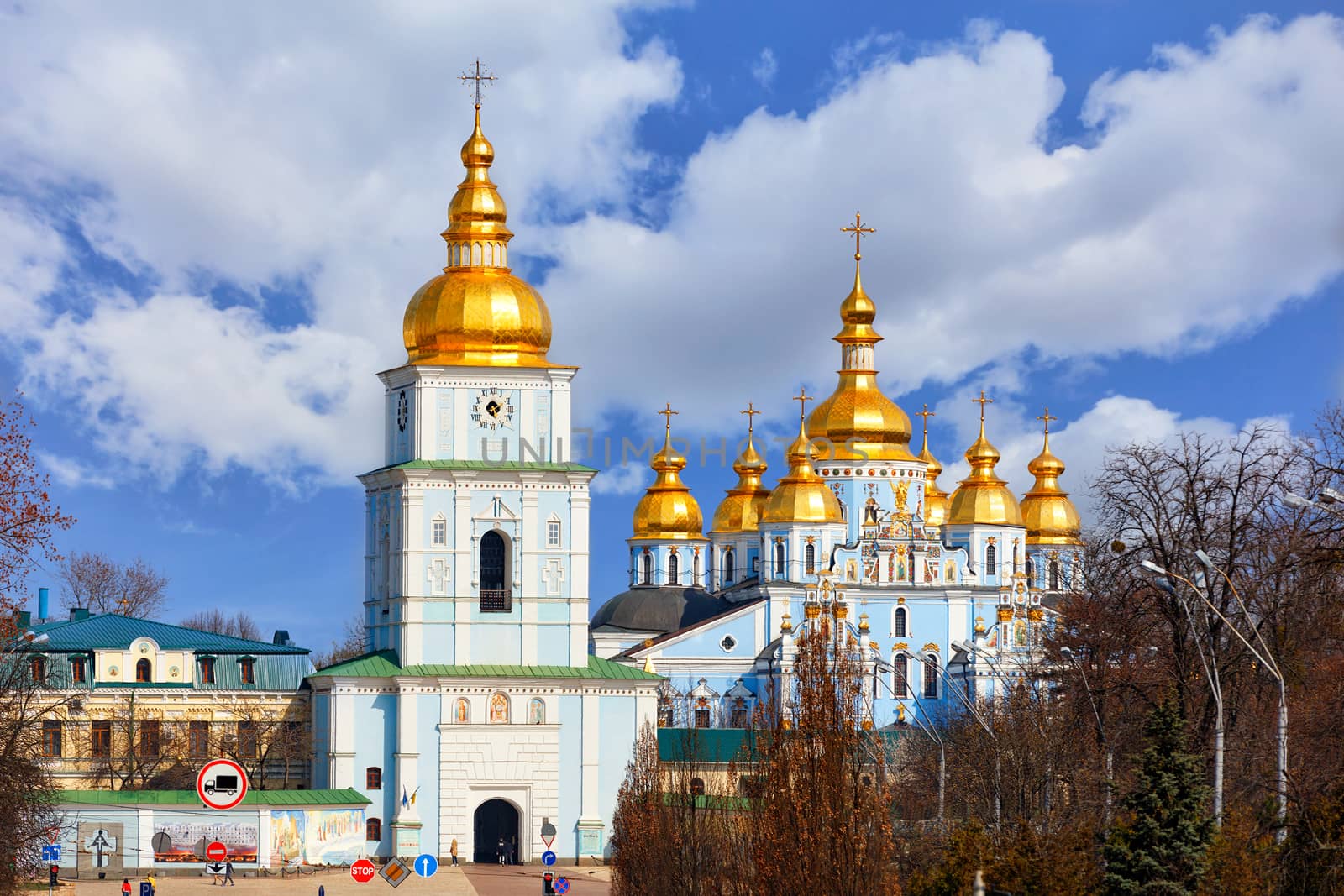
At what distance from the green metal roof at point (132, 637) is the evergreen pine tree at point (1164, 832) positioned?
41.5 metres

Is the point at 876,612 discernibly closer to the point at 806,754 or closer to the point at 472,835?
the point at 472,835

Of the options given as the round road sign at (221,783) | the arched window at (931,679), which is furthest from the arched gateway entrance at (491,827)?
the round road sign at (221,783)

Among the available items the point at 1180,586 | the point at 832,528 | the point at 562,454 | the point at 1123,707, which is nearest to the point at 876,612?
the point at 832,528

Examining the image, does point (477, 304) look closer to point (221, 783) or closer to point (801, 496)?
point (801, 496)

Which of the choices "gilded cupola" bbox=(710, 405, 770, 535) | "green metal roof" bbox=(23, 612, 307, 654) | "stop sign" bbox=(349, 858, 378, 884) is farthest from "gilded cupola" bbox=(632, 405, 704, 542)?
"stop sign" bbox=(349, 858, 378, 884)

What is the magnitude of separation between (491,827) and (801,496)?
30.1 m

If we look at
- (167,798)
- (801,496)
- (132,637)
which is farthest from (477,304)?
(801,496)

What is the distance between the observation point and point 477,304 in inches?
2482

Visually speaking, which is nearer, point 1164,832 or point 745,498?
point 1164,832

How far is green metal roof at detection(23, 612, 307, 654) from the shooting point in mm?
64500

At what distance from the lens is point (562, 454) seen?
62375 mm

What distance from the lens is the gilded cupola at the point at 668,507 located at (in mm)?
100625

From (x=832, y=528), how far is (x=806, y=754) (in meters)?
56.3

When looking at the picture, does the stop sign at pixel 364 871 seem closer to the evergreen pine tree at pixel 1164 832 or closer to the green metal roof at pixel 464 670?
the evergreen pine tree at pixel 1164 832
